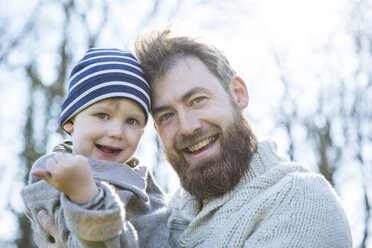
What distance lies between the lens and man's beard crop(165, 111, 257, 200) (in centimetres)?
281

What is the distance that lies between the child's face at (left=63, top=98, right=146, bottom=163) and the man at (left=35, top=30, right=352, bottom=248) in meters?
0.49

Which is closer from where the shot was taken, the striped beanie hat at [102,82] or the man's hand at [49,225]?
the man's hand at [49,225]

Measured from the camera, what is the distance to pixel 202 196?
292 cm

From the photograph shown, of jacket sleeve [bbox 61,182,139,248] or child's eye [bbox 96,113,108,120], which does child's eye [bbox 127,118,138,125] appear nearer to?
child's eye [bbox 96,113,108,120]

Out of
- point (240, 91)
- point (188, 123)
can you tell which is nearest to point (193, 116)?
point (188, 123)

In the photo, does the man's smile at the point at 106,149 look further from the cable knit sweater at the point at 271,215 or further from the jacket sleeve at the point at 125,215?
the cable knit sweater at the point at 271,215

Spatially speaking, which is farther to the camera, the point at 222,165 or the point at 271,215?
the point at 222,165

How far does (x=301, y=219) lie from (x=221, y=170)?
69cm

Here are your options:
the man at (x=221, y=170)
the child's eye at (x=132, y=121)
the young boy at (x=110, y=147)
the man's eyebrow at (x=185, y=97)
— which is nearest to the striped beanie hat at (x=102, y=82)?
the young boy at (x=110, y=147)

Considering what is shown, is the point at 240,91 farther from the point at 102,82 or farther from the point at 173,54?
the point at 102,82

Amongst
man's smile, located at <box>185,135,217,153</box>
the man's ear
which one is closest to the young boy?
man's smile, located at <box>185,135,217,153</box>

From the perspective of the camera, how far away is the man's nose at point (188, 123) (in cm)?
300

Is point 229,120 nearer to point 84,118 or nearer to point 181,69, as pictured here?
point 181,69

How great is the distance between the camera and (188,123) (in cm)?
303
